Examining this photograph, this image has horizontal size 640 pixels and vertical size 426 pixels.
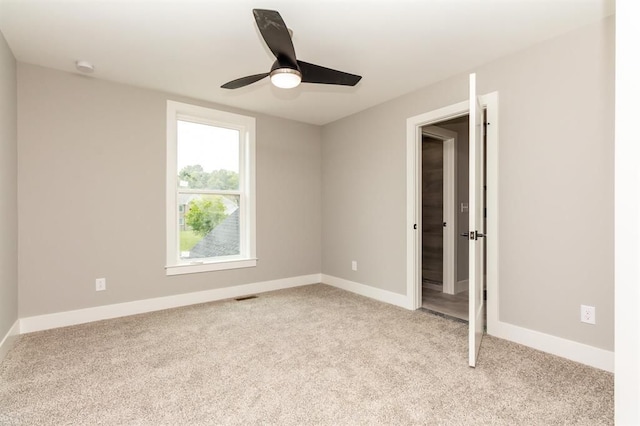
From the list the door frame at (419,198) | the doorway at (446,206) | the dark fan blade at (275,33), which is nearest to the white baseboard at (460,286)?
the doorway at (446,206)

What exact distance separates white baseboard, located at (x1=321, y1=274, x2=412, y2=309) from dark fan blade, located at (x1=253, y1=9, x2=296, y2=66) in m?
2.77

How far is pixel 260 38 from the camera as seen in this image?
2.47 m

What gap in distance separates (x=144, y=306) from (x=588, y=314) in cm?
399

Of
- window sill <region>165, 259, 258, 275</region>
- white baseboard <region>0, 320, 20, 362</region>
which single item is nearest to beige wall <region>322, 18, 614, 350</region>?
window sill <region>165, 259, 258, 275</region>

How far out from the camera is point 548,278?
8.13ft

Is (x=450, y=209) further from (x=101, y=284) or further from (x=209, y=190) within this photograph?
(x=101, y=284)

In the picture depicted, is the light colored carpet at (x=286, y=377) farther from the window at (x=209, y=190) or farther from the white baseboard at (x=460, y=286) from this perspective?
the white baseboard at (x=460, y=286)

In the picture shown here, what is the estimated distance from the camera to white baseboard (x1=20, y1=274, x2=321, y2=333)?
2932 mm

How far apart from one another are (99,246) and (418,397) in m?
3.19

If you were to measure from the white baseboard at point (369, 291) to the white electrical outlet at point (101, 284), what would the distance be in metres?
2.76
